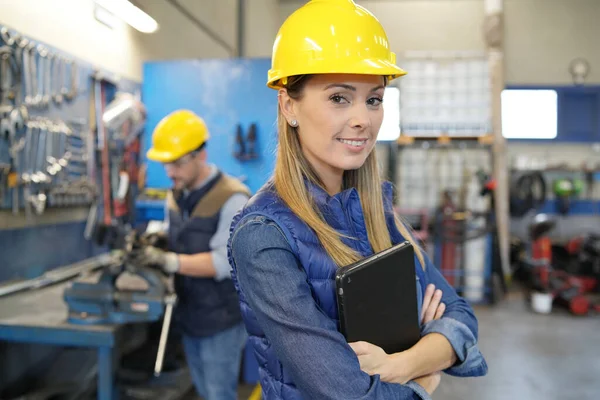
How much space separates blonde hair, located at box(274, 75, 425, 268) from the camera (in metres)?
0.99

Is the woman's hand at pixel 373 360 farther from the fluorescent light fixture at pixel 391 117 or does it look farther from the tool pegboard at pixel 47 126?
the fluorescent light fixture at pixel 391 117

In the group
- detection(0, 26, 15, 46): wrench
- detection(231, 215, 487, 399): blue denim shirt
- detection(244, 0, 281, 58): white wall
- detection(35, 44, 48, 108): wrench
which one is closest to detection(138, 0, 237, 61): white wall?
detection(244, 0, 281, 58): white wall

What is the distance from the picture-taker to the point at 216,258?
6.63 feet

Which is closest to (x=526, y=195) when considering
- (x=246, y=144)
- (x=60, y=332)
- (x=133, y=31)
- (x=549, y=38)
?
(x=549, y=38)

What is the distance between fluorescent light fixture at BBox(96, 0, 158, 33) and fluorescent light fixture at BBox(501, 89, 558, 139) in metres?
6.26

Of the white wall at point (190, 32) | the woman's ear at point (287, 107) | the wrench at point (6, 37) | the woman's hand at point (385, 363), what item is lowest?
the woman's hand at point (385, 363)

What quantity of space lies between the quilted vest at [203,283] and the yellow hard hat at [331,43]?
1.14 meters

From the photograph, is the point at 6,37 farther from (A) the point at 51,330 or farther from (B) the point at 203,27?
(B) the point at 203,27

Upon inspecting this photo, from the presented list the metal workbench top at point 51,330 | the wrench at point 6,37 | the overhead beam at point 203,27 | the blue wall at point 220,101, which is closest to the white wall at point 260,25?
the overhead beam at point 203,27

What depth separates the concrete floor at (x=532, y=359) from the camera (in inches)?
136

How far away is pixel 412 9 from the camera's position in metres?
8.00

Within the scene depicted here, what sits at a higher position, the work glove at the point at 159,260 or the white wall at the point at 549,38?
the white wall at the point at 549,38

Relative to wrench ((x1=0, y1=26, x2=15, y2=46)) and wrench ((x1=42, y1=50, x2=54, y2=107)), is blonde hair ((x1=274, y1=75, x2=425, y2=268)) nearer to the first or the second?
wrench ((x1=0, y1=26, x2=15, y2=46))

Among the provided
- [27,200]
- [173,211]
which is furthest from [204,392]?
[27,200]
